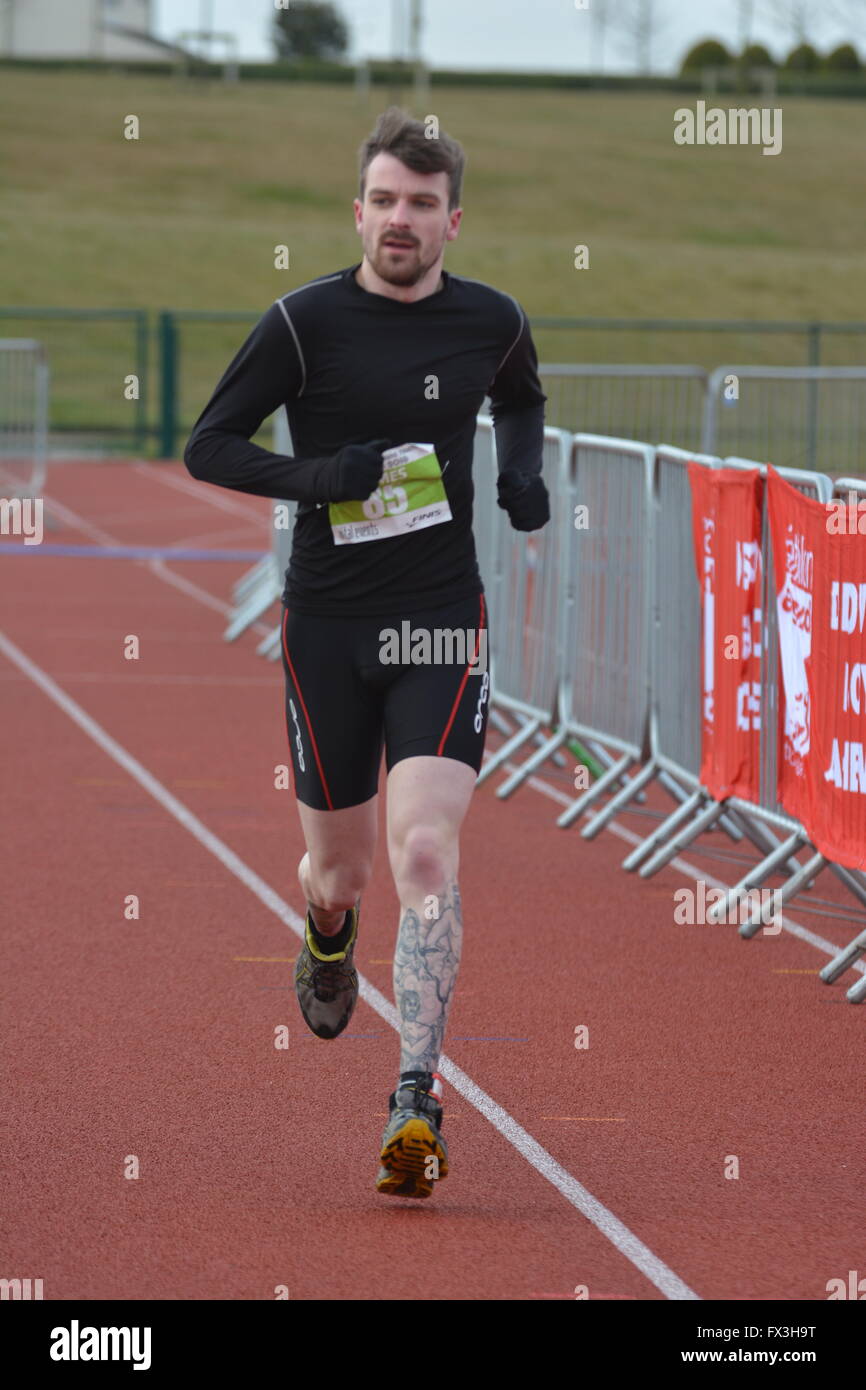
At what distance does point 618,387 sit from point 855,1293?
17755mm

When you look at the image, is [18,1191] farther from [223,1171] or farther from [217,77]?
[217,77]

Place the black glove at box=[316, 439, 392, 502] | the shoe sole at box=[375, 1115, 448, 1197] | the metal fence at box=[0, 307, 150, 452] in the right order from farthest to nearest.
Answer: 1. the metal fence at box=[0, 307, 150, 452]
2. the black glove at box=[316, 439, 392, 502]
3. the shoe sole at box=[375, 1115, 448, 1197]

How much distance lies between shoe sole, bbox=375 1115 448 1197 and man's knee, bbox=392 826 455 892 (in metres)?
0.53

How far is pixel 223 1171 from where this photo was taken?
16.7 ft

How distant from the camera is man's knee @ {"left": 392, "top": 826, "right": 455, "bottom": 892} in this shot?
490 centimetres

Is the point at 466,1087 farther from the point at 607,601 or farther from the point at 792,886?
the point at 607,601

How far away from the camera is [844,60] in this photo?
92312 mm

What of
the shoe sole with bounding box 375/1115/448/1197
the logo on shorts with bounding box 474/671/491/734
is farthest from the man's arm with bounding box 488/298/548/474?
the shoe sole with bounding box 375/1115/448/1197

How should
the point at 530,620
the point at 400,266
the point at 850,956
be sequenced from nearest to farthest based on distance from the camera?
the point at 400,266 < the point at 850,956 < the point at 530,620

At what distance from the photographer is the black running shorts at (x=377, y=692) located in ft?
16.6

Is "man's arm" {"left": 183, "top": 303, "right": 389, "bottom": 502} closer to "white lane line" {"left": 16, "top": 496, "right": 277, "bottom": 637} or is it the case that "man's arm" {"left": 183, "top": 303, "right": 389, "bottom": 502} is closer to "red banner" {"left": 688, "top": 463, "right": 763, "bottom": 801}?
"red banner" {"left": 688, "top": 463, "right": 763, "bottom": 801}

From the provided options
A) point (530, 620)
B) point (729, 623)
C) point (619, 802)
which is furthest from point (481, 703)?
point (530, 620)

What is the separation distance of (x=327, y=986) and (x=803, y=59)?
95151 mm

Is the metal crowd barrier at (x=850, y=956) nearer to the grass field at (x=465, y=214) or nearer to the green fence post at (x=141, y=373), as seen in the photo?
the green fence post at (x=141, y=373)
